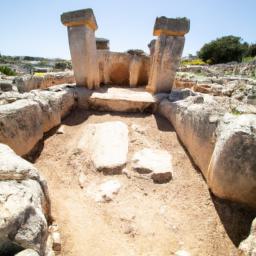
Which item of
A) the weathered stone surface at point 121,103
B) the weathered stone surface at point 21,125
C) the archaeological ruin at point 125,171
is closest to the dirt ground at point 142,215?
the archaeological ruin at point 125,171

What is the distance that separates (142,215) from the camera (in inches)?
88.4

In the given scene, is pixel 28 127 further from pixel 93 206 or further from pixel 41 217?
pixel 41 217

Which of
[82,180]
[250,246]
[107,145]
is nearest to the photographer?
[250,246]

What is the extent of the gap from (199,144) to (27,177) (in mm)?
2155

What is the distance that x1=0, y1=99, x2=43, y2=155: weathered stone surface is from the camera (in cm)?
263

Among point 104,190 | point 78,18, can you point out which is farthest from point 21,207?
point 78,18

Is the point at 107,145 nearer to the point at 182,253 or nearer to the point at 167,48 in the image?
the point at 182,253

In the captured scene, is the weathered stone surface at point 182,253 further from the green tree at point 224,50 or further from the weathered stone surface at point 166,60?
the green tree at point 224,50

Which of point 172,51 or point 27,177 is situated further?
point 172,51

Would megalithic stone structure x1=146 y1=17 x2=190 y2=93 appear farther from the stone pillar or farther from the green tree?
the green tree

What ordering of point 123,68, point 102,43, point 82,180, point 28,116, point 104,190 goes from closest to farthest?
point 104,190, point 82,180, point 28,116, point 123,68, point 102,43

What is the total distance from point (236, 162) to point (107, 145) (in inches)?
70.4

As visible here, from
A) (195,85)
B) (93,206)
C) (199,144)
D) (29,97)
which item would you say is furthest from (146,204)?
(195,85)

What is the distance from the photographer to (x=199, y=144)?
2820 mm
